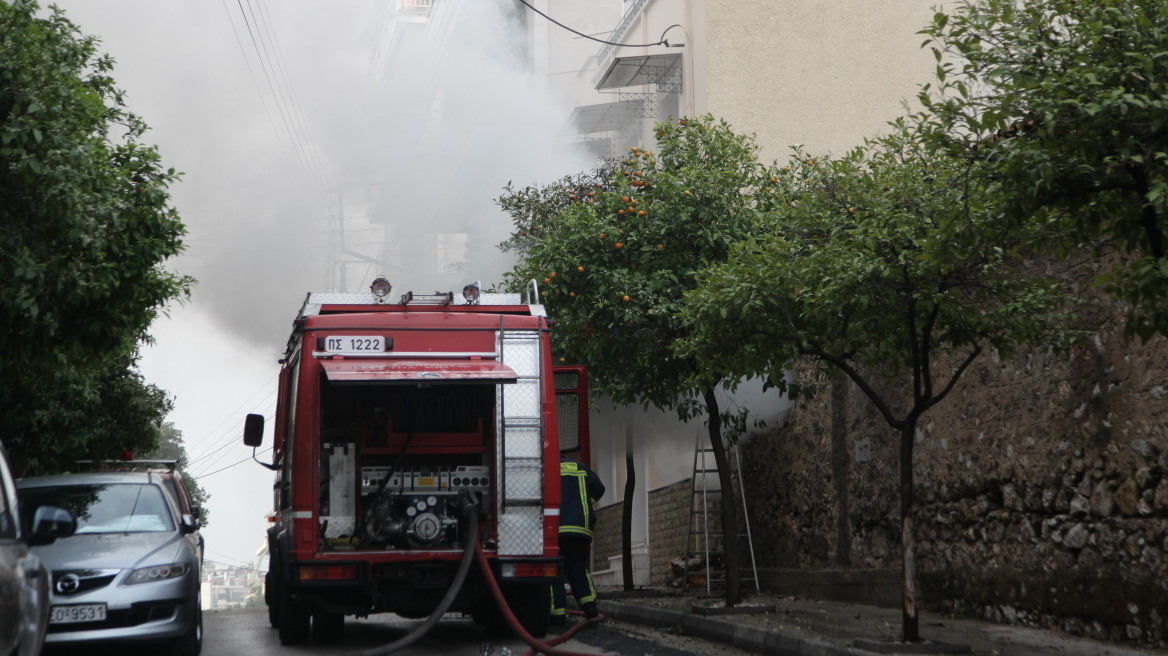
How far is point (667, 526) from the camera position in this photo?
831 inches

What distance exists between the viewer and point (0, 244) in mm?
8664

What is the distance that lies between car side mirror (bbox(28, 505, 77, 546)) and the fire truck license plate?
342 cm

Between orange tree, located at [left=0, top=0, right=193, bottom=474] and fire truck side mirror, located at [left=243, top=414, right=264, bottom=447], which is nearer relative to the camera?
orange tree, located at [left=0, top=0, right=193, bottom=474]

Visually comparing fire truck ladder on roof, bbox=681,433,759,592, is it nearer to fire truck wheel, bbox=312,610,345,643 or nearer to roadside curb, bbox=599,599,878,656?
roadside curb, bbox=599,599,878,656

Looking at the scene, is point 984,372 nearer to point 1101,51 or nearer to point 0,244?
point 1101,51

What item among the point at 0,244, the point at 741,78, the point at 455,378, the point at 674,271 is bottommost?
the point at 455,378

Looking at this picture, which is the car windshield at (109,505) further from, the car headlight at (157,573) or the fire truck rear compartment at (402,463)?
the fire truck rear compartment at (402,463)

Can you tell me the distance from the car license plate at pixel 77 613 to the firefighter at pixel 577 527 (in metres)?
4.00

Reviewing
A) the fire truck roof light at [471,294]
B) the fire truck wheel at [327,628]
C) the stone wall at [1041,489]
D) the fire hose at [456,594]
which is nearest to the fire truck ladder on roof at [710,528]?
the stone wall at [1041,489]

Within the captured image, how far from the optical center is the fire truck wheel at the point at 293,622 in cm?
1021

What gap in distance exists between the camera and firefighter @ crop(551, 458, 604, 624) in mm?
11070

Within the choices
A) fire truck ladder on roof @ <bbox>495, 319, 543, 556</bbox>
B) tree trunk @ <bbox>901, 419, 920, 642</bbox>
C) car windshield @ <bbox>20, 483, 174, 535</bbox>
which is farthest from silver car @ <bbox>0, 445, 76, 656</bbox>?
tree trunk @ <bbox>901, 419, 920, 642</bbox>

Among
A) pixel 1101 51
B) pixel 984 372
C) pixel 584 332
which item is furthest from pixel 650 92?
A: pixel 1101 51

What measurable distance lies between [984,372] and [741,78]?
1212 centimetres
